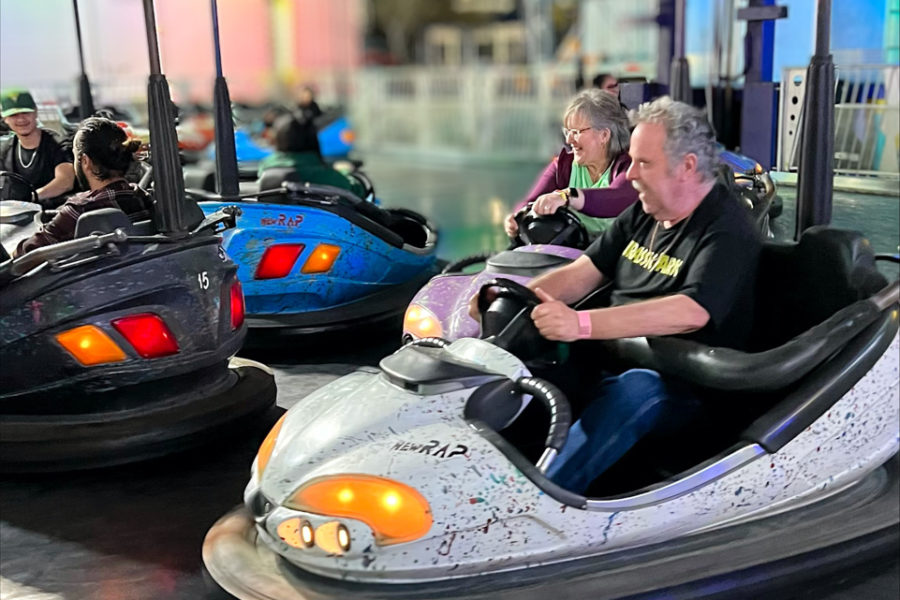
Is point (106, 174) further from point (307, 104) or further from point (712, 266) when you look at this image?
point (307, 104)

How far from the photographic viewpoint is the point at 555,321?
1.43m

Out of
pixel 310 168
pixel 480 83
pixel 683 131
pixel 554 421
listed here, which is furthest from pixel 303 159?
pixel 480 83

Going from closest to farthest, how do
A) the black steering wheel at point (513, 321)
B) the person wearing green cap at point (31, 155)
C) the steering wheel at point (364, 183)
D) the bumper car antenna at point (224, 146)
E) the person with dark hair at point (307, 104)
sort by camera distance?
1. the black steering wheel at point (513, 321)
2. the person wearing green cap at point (31, 155)
3. the bumper car antenna at point (224, 146)
4. the steering wheel at point (364, 183)
5. the person with dark hair at point (307, 104)

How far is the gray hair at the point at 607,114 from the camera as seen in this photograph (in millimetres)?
2055

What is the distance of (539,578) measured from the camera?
51.3 inches

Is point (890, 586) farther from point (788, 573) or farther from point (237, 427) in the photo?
point (237, 427)

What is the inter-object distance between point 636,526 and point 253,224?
1625 mm

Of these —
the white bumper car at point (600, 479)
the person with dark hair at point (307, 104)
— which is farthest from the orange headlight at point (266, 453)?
the person with dark hair at point (307, 104)

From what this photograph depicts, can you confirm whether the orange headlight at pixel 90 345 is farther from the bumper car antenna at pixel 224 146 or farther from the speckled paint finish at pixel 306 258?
the bumper car antenna at pixel 224 146

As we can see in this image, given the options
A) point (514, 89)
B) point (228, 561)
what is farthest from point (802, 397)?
point (514, 89)

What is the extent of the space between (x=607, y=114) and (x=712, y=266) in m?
0.69

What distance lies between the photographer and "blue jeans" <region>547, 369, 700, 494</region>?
146 cm

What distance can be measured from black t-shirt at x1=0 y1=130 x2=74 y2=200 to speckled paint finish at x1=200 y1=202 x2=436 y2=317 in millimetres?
454

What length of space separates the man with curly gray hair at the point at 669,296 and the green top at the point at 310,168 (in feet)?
7.21
